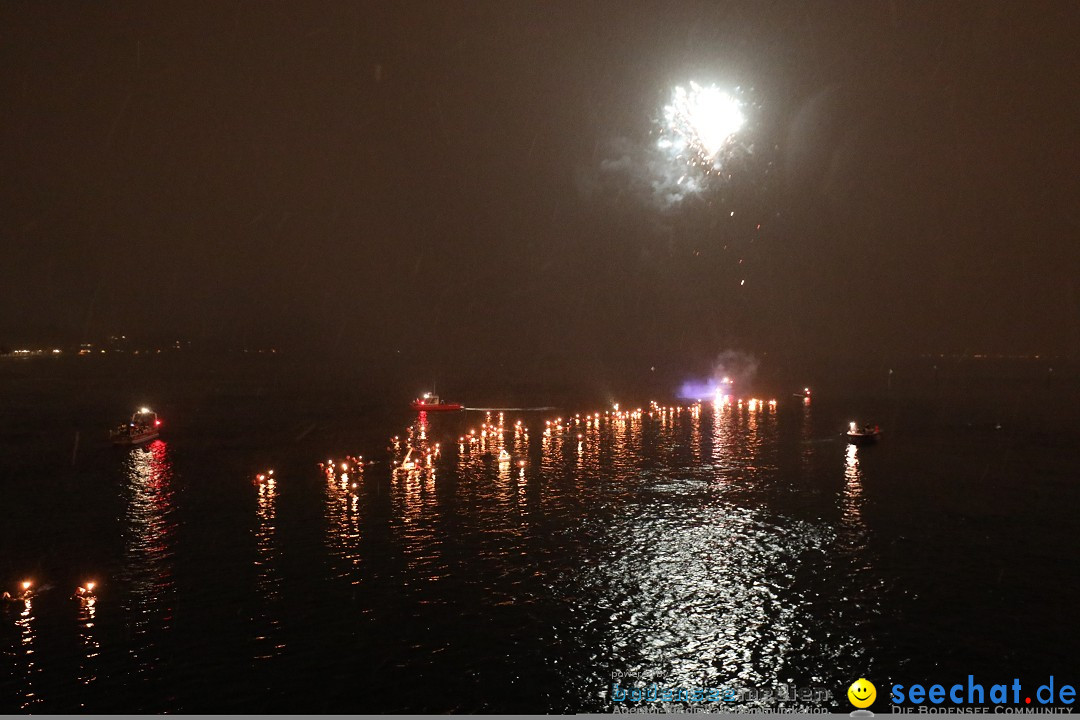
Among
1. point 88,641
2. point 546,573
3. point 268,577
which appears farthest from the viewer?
point 546,573

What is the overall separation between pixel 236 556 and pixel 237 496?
22.2 metres

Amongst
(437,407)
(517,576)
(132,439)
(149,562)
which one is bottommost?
(517,576)

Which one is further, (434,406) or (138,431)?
(434,406)

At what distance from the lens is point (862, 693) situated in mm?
32312

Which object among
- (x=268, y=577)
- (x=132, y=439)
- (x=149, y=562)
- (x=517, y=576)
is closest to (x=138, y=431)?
(x=132, y=439)

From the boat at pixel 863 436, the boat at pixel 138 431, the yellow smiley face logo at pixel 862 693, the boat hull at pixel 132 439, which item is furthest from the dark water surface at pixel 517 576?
the boat at pixel 863 436

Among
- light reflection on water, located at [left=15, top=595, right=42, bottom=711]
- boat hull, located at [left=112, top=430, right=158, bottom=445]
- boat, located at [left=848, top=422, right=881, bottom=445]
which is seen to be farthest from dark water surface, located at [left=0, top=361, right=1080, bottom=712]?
boat, located at [left=848, top=422, right=881, bottom=445]

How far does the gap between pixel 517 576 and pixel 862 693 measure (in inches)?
877

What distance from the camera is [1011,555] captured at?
5284cm

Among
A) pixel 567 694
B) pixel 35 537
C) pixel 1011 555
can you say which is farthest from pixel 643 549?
pixel 35 537

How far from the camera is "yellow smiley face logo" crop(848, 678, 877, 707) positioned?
31650 millimetres

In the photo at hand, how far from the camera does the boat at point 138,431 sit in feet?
351

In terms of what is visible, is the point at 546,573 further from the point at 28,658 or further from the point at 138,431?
the point at 138,431

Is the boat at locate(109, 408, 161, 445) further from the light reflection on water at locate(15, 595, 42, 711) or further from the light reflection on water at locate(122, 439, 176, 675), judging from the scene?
the light reflection on water at locate(15, 595, 42, 711)
